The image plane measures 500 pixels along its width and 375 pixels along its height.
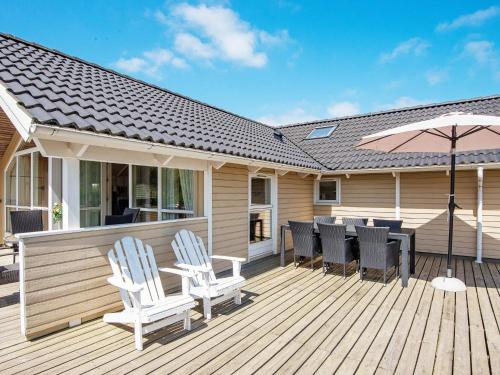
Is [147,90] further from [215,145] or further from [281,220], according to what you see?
[281,220]

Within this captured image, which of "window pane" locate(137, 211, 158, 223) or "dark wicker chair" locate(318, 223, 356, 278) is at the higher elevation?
"window pane" locate(137, 211, 158, 223)

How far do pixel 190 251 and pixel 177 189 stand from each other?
1.66 m

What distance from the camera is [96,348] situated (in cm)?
288

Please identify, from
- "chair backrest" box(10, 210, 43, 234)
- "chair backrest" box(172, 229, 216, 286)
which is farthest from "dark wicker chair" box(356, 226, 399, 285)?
"chair backrest" box(10, 210, 43, 234)

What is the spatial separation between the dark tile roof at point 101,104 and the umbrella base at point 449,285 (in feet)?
11.5

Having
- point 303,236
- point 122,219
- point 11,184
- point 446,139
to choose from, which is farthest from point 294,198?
point 11,184

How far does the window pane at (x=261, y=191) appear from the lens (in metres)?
6.59

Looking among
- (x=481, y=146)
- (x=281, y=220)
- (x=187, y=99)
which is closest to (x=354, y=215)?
(x=281, y=220)

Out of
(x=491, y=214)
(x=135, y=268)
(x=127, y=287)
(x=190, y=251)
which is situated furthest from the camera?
(x=491, y=214)

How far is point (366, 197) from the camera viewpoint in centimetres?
816

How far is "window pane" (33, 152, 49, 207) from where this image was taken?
196 inches

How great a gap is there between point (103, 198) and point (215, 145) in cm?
284

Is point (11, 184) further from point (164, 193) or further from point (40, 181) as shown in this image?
point (164, 193)

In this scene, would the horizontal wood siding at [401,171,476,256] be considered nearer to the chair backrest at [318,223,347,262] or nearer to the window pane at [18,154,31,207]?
the chair backrest at [318,223,347,262]
